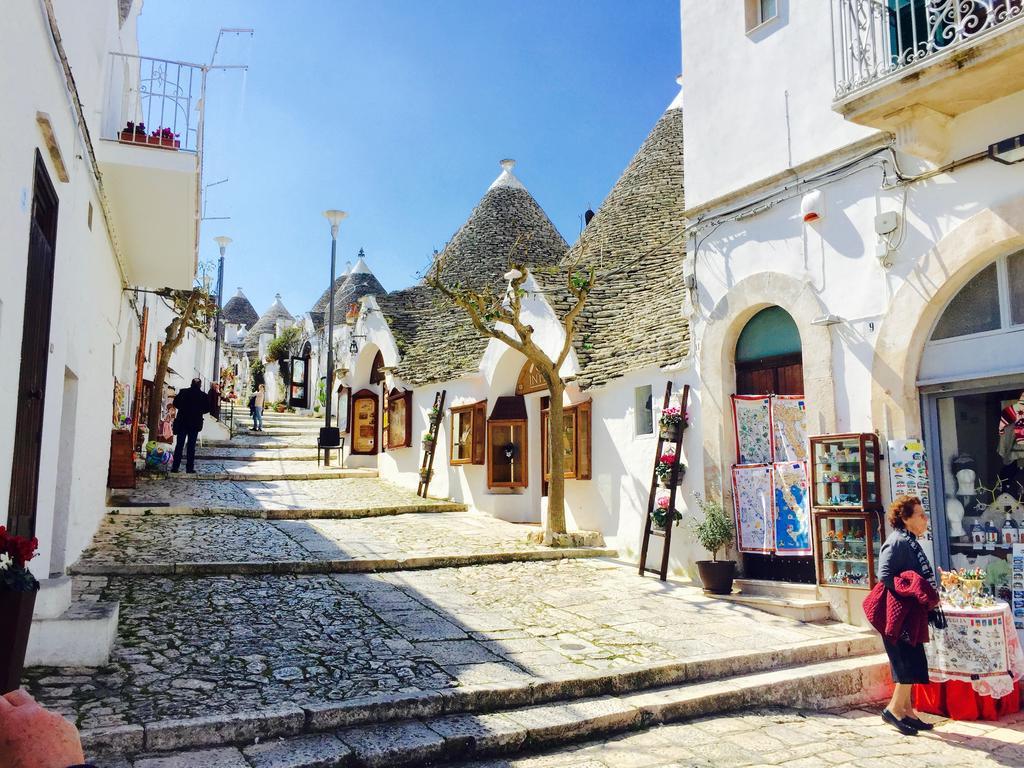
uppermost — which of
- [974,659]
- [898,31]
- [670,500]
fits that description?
[898,31]

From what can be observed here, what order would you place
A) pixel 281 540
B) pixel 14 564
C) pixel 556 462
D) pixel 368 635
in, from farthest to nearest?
pixel 556 462 → pixel 281 540 → pixel 368 635 → pixel 14 564

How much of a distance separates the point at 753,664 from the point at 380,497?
926 cm

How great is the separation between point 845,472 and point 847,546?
653 mm

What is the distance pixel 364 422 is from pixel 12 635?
1564 cm

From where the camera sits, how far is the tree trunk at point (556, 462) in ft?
32.9

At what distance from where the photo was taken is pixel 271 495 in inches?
528

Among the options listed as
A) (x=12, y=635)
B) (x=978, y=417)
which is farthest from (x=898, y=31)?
(x=12, y=635)

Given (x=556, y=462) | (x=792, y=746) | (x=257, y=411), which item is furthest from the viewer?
(x=257, y=411)

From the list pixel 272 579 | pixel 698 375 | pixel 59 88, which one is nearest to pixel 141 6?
pixel 59 88

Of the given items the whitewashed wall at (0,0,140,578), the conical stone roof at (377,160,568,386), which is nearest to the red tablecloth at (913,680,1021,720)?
the whitewashed wall at (0,0,140,578)

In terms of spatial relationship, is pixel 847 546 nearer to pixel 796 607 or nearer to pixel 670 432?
pixel 796 607

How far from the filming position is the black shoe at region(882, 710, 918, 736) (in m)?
5.17

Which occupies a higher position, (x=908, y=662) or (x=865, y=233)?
(x=865, y=233)

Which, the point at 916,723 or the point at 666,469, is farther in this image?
the point at 666,469
